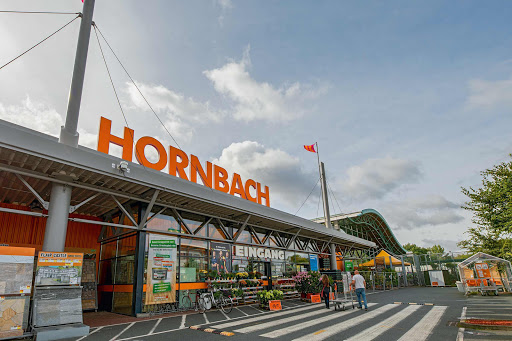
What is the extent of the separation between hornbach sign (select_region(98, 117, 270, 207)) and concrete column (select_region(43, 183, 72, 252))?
2.58 meters

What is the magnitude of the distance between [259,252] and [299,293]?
360 centimetres

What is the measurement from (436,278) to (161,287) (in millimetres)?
29002

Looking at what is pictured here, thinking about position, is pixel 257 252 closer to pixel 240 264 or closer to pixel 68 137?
pixel 240 264

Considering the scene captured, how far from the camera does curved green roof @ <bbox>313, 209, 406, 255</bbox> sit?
3547 cm

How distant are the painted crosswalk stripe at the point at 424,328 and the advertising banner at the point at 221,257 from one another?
9.54 m

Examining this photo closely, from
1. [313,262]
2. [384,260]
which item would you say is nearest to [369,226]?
[384,260]

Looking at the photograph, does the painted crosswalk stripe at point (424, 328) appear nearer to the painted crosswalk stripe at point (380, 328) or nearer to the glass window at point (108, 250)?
the painted crosswalk stripe at point (380, 328)

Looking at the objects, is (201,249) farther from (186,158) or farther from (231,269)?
(186,158)

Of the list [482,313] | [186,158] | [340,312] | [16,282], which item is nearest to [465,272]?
[482,313]

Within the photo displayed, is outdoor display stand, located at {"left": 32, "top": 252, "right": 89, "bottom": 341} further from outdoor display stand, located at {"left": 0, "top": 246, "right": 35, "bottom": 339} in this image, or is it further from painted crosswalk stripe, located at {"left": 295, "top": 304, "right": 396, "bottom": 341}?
painted crosswalk stripe, located at {"left": 295, "top": 304, "right": 396, "bottom": 341}

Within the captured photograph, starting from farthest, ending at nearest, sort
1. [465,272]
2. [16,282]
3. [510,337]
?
[465,272]
[16,282]
[510,337]

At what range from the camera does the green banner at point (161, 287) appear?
12.6 metres

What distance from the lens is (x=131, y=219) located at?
12.5m

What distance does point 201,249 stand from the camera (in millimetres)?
15117
